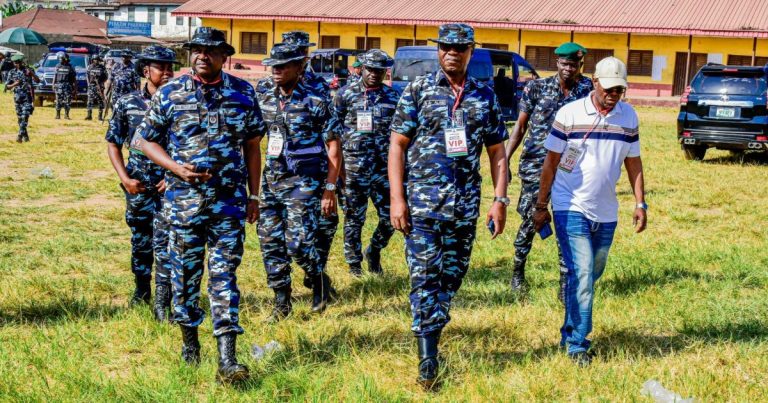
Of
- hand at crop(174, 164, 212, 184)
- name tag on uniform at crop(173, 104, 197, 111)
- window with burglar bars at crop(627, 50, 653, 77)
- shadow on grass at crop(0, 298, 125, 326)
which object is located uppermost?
window with burglar bars at crop(627, 50, 653, 77)

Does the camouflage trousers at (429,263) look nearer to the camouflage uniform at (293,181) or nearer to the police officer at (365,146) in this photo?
the camouflage uniform at (293,181)

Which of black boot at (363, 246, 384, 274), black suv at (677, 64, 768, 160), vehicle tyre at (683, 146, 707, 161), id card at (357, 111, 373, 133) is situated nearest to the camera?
id card at (357, 111, 373, 133)

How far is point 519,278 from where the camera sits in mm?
7109

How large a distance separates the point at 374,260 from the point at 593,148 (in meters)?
3.12

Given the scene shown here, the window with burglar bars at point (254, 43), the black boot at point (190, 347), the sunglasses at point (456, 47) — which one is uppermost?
the window with burglar bars at point (254, 43)

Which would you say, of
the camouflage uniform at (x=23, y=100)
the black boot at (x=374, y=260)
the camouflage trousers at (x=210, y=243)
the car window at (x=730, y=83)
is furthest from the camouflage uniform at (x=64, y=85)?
the camouflage trousers at (x=210, y=243)

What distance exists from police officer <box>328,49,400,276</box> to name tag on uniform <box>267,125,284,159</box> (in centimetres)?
135

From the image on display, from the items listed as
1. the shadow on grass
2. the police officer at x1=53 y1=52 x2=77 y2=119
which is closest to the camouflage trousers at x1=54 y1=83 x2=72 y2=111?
the police officer at x1=53 y1=52 x2=77 y2=119

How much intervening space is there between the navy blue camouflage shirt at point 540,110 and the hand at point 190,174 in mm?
3085

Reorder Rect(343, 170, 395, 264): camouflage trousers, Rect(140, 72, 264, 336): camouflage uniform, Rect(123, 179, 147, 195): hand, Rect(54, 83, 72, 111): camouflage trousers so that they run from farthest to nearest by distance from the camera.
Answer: Rect(54, 83, 72, 111): camouflage trousers → Rect(343, 170, 395, 264): camouflage trousers → Rect(123, 179, 147, 195): hand → Rect(140, 72, 264, 336): camouflage uniform

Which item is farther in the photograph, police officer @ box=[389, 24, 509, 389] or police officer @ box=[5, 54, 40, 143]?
police officer @ box=[5, 54, 40, 143]

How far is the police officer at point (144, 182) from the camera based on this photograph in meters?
5.83

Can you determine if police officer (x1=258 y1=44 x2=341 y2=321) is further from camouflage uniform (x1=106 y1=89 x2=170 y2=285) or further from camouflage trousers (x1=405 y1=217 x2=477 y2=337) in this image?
camouflage trousers (x1=405 y1=217 x2=477 y2=337)

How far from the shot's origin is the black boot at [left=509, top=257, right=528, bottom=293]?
7044 millimetres
